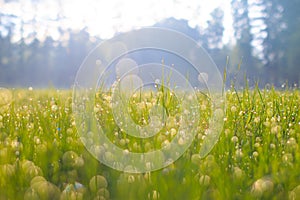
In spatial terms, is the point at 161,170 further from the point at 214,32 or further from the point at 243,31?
the point at 214,32

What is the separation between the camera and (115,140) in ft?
9.36

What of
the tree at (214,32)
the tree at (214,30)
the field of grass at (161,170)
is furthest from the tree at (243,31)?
the field of grass at (161,170)

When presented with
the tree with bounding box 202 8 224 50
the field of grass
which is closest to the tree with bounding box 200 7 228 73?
the tree with bounding box 202 8 224 50

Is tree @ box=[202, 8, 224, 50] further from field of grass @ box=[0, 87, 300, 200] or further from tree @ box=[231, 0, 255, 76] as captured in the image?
field of grass @ box=[0, 87, 300, 200]

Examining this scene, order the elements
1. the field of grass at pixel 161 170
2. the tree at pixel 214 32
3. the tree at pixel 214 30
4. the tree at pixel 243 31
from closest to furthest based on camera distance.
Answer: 1. the field of grass at pixel 161 170
2. the tree at pixel 243 31
3. the tree at pixel 214 32
4. the tree at pixel 214 30

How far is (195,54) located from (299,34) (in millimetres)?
17369

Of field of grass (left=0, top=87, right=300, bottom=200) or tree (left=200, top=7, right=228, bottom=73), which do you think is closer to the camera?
field of grass (left=0, top=87, right=300, bottom=200)

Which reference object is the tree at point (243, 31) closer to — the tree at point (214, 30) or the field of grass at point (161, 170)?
the tree at point (214, 30)

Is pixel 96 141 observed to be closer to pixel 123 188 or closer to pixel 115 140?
pixel 115 140

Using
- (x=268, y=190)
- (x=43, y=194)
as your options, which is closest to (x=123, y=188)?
(x=43, y=194)

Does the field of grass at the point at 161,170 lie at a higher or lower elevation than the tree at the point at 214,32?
lower

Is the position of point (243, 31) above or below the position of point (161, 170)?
above

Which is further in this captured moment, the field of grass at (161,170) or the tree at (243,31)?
the tree at (243,31)

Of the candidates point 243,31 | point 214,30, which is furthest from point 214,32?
point 243,31
